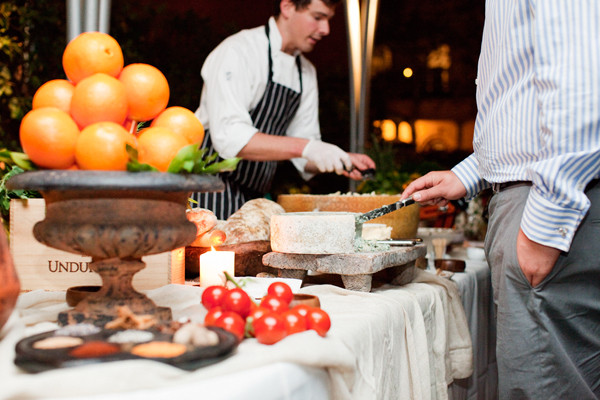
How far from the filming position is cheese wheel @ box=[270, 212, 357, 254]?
5.04ft

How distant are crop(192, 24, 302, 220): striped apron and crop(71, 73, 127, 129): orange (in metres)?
1.96

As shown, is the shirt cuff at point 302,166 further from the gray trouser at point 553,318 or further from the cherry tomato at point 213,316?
the cherry tomato at point 213,316

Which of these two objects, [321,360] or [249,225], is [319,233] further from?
[321,360]

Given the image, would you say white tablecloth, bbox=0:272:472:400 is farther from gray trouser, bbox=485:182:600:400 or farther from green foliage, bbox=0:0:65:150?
green foliage, bbox=0:0:65:150

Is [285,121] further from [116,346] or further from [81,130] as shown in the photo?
[116,346]

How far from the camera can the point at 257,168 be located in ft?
10.3

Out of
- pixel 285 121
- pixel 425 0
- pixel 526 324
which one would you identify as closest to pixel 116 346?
pixel 526 324

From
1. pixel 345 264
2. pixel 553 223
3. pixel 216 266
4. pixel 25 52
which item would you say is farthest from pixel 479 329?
→ pixel 25 52

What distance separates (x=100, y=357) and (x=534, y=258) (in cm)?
98

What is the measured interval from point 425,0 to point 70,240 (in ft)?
31.5

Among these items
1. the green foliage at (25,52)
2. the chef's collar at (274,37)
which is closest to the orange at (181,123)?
the chef's collar at (274,37)

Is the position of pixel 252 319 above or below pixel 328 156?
below

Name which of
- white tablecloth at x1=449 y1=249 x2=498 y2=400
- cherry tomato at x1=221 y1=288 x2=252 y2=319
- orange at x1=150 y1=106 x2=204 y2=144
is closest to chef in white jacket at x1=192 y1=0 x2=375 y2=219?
white tablecloth at x1=449 y1=249 x2=498 y2=400

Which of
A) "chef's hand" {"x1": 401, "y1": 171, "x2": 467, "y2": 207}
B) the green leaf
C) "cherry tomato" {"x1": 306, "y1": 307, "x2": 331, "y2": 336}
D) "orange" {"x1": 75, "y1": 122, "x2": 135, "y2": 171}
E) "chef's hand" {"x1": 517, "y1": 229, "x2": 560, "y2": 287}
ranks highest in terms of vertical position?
"orange" {"x1": 75, "y1": 122, "x2": 135, "y2": 171}
